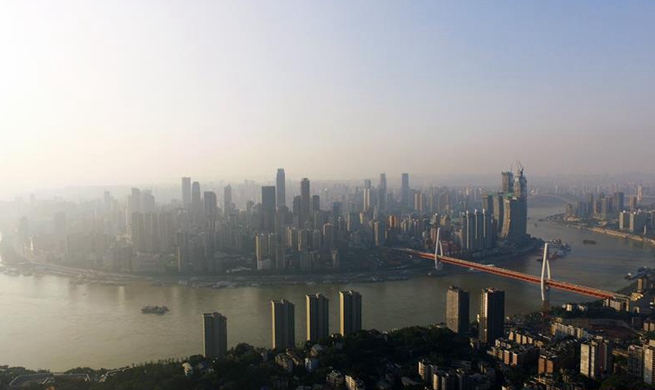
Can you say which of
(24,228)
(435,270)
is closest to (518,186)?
(435,270)

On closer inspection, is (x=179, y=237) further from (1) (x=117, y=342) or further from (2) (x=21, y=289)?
(1) (x=117, y=342)

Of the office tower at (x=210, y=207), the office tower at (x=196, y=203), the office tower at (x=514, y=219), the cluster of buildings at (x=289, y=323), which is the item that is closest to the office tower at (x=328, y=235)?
the office tower at (x=210, y=207)

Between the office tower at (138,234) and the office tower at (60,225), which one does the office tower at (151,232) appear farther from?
the office tower at (60,225)

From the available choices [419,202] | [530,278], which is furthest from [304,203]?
[530,278]

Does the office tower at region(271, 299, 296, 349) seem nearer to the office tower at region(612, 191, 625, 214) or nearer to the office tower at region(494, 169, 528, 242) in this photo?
the office tower at region(494, 169, 528, 242)

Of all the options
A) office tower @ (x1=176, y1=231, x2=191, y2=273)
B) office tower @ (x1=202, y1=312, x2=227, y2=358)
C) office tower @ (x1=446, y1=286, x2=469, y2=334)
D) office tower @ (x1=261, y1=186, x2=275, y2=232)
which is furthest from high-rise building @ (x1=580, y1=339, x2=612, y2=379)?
office tower @ (x1=261, y1=186, x2=275, y2=232)

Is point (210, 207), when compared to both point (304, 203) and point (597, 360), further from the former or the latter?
point (597, 360)
